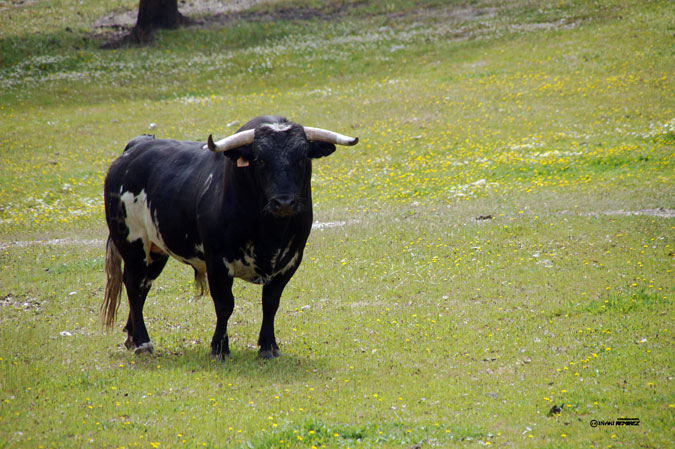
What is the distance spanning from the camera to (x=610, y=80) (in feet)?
97.7

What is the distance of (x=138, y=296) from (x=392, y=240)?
24.3 feet

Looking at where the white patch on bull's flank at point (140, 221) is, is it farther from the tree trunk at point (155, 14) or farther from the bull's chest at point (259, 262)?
the tree trunk at point (155, 14)

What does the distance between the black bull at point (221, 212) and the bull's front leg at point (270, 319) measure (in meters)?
0.01

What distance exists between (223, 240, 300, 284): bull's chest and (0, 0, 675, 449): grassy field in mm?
1218

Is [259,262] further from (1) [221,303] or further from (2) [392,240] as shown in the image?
(2) [392,240]

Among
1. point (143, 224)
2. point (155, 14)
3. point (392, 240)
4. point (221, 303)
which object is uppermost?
point (155, 14)

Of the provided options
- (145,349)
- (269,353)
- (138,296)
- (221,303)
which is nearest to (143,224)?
(138,296)

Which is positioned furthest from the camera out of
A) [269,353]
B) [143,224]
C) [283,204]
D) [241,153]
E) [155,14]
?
[155,14]

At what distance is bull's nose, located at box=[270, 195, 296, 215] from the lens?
893cm

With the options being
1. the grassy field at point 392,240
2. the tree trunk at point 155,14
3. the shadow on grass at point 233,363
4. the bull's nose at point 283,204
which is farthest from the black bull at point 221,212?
the tree trunk at point 155,14

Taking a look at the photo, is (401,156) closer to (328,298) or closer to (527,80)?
(527,80)

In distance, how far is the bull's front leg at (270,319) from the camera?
10.1 meters

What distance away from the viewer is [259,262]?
32.4 ft

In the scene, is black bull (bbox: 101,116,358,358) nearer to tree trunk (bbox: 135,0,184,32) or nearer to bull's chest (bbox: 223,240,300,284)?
bull's chest (bbox: 223,240,300,284)
